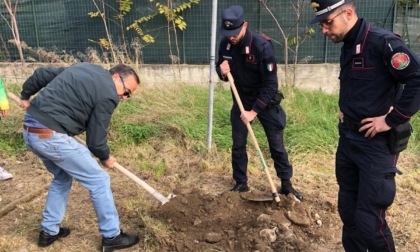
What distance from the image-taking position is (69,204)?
4.28 metres

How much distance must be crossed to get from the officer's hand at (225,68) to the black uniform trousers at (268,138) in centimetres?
34

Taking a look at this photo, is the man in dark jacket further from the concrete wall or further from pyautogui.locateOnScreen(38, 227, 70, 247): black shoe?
the concrete wall

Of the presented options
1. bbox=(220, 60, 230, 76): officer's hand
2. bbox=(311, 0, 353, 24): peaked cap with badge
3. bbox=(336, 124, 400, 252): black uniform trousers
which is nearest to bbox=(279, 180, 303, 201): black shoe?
bbox=(220, 60, 230, 76): officer's hand

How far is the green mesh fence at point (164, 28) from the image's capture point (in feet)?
28.6

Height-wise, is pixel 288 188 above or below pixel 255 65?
below

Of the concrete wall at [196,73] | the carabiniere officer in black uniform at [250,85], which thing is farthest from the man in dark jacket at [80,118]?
the concrete wall at [196,73]

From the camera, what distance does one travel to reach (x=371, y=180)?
257cm

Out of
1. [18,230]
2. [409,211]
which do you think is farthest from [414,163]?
[18,230]

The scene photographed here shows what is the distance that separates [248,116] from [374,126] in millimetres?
1557

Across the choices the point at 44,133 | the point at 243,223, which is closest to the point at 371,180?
the point at 243,223

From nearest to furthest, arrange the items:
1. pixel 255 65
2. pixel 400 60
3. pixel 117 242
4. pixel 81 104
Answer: pixel 400 60 → pixel 81 104 → pixel 117 242 → pixel 255 65

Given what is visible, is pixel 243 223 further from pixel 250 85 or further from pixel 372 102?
pixel 372 102

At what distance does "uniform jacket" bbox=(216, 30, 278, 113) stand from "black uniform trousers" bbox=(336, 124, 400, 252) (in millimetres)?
1162

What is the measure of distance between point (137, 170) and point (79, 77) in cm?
228
